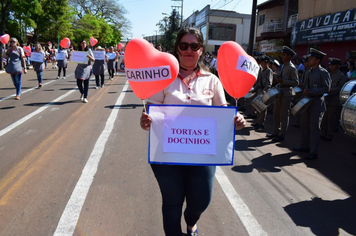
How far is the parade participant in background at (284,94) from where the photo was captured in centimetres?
672

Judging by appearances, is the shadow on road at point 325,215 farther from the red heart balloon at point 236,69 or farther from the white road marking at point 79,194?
the white road marking at point 79,194

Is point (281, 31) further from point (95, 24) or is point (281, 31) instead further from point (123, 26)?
point (123, 26)

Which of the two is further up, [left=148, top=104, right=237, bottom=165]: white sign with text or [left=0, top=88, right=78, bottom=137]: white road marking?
[left=148, top=104, right=237, bottom=165]: white sign with text

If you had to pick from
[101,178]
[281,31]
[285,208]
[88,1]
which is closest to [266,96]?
[285,208]

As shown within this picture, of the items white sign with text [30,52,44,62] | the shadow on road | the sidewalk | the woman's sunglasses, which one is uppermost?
the woman's sunglasses

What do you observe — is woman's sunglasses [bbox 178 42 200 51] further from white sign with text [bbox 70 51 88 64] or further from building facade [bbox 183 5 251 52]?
building facade [bbox 183 5 251 52]

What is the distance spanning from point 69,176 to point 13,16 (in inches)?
1069

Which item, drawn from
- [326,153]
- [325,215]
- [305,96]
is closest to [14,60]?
[305,96]

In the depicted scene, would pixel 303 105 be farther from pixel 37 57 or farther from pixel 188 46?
pixel 37 57

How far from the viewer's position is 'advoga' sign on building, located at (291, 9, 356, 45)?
14.8m

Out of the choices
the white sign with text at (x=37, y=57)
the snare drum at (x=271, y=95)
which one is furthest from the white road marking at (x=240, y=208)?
the white sign with text at (x=37, y=57)

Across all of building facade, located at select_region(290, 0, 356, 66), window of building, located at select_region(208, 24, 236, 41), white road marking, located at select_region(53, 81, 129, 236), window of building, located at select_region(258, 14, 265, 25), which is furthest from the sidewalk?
window of building, located at select_region(208, 24, 236, 41)

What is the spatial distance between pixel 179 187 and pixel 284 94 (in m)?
5.37

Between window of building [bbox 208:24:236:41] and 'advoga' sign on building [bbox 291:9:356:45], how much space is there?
3848 cm
